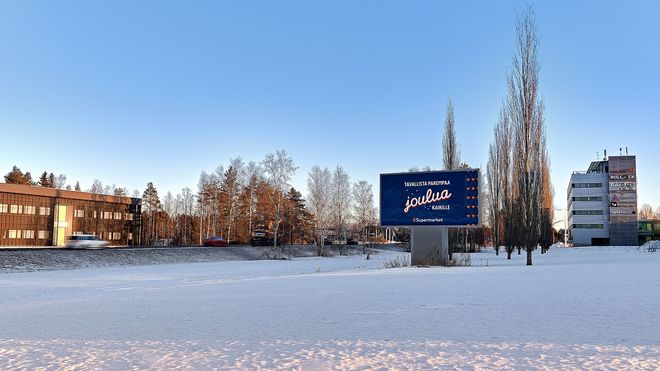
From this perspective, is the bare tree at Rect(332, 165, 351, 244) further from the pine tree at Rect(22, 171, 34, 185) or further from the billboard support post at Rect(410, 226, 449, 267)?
the pine tree at Rect(22, 171, 34, 185)

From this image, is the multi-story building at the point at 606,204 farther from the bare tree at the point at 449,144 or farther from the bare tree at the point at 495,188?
the bare tree at the point at 449,144

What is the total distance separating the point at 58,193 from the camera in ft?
240

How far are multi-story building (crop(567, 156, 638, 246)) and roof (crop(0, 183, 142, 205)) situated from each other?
3677 inches

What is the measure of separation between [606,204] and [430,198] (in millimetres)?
101208

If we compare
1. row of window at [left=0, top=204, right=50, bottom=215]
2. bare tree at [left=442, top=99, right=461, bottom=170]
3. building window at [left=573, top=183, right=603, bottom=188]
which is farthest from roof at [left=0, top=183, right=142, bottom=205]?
building window at [left=573, top=183, right=603, bottom=188]

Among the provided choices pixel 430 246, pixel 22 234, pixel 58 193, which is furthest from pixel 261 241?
pixel 430 246

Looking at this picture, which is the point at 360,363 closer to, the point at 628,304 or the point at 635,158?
the point at 628,304

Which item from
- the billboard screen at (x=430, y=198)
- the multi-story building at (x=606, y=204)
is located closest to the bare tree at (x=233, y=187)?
the billboard screen at (x=430, y=198)

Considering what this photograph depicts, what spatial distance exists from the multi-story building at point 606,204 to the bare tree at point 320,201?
2754 inches

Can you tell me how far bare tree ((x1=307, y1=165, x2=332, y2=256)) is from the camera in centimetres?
5809

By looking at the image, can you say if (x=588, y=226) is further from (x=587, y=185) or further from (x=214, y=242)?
(x=214, y=242)

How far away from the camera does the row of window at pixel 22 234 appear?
2584 inches

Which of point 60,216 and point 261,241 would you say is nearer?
point 261,241

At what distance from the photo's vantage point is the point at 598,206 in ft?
374
